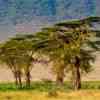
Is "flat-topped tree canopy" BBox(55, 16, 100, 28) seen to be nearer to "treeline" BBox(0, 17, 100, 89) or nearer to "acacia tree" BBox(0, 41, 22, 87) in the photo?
"treeline" BBox(0, 17, 100, 89)

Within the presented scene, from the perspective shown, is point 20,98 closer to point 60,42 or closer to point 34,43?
point 60,42

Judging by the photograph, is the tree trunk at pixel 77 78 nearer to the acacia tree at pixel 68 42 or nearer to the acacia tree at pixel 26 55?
the acacia tree at pixel 68 42

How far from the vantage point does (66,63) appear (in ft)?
189

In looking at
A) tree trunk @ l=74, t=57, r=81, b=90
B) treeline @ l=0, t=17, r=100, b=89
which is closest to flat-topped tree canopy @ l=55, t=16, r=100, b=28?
treeline @ l=0, t=17, r=100, b=89

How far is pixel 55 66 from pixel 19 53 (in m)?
8.78

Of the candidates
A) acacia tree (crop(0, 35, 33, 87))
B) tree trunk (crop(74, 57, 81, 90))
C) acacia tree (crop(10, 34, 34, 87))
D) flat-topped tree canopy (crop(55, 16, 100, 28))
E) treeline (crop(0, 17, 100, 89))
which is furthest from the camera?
acacia tree (crop(0, 35, 33, 87))

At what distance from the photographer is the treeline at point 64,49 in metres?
56.0

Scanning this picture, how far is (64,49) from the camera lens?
5641 centimetres

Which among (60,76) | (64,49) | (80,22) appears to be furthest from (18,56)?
(80,22)

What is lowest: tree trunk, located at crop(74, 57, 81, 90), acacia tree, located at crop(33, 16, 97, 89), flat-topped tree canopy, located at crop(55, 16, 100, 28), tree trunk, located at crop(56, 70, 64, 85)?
tree trunk, located at crop(56, 70, 64, 85)

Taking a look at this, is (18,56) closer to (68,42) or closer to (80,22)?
(68,42)

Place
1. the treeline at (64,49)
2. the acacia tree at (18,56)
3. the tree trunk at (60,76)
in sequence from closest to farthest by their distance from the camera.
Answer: the treeline at (64,49), the tree trunk at (60,76), the acacia tree at (18,56)

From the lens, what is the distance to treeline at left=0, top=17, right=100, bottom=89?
184 ft

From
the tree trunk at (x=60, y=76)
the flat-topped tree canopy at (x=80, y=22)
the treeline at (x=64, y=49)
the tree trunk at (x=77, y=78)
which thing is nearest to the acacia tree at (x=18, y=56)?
the treeline at (x=64, y=49)
